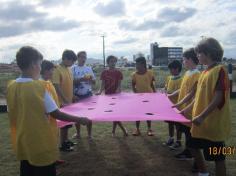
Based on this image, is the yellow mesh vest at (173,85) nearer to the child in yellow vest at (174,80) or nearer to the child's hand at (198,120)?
the child in yellow vest at (174,80)

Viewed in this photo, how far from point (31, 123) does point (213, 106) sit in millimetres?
1893

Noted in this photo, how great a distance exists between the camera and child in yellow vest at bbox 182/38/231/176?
14.0 feet

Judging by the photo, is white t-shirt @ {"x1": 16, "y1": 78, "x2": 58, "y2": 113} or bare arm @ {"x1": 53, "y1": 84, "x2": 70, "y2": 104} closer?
white t-shirt @ {"x1": 16, "y1": 78, "x2": 58, "y2": 113}

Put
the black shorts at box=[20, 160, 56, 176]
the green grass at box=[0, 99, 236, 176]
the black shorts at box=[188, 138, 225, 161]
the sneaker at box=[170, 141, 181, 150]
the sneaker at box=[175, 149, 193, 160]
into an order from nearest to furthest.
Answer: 1. the black shorts at box=[20, 160, 56, 176]
2. the black shorts at box=[188, 138, 225, 161]
3. the green grass at box=[0, 99, 236, 176]
4. the sneaker at box=[175, 149, 193, 160]
5. the sneaker at box=[170, 141, 181, 150]

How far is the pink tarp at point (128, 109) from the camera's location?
5168 mm

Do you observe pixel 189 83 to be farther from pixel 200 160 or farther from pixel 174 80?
pixel 174 80

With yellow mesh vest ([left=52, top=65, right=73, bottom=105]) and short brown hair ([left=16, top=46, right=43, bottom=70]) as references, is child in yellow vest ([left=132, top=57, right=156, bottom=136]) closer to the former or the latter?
yellow mesh vest ([left=52, top=65, right=73, bottom=105])

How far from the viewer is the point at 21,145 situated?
374 cm

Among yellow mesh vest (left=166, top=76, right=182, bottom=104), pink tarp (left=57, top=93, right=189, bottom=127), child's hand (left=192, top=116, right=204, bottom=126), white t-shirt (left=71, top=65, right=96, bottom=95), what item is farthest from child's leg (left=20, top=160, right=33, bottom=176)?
white t-shirt (left=71, top=65, right=96, bottom=95)

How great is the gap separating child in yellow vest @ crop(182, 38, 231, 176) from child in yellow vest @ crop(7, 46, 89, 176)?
1.51m

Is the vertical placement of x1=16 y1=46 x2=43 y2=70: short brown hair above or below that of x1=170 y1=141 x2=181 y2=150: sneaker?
above

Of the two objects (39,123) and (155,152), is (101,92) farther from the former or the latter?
(39,123)

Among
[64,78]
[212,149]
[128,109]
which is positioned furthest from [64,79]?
[212,149]

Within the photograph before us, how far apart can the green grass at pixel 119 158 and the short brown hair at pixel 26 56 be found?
8.09ft
